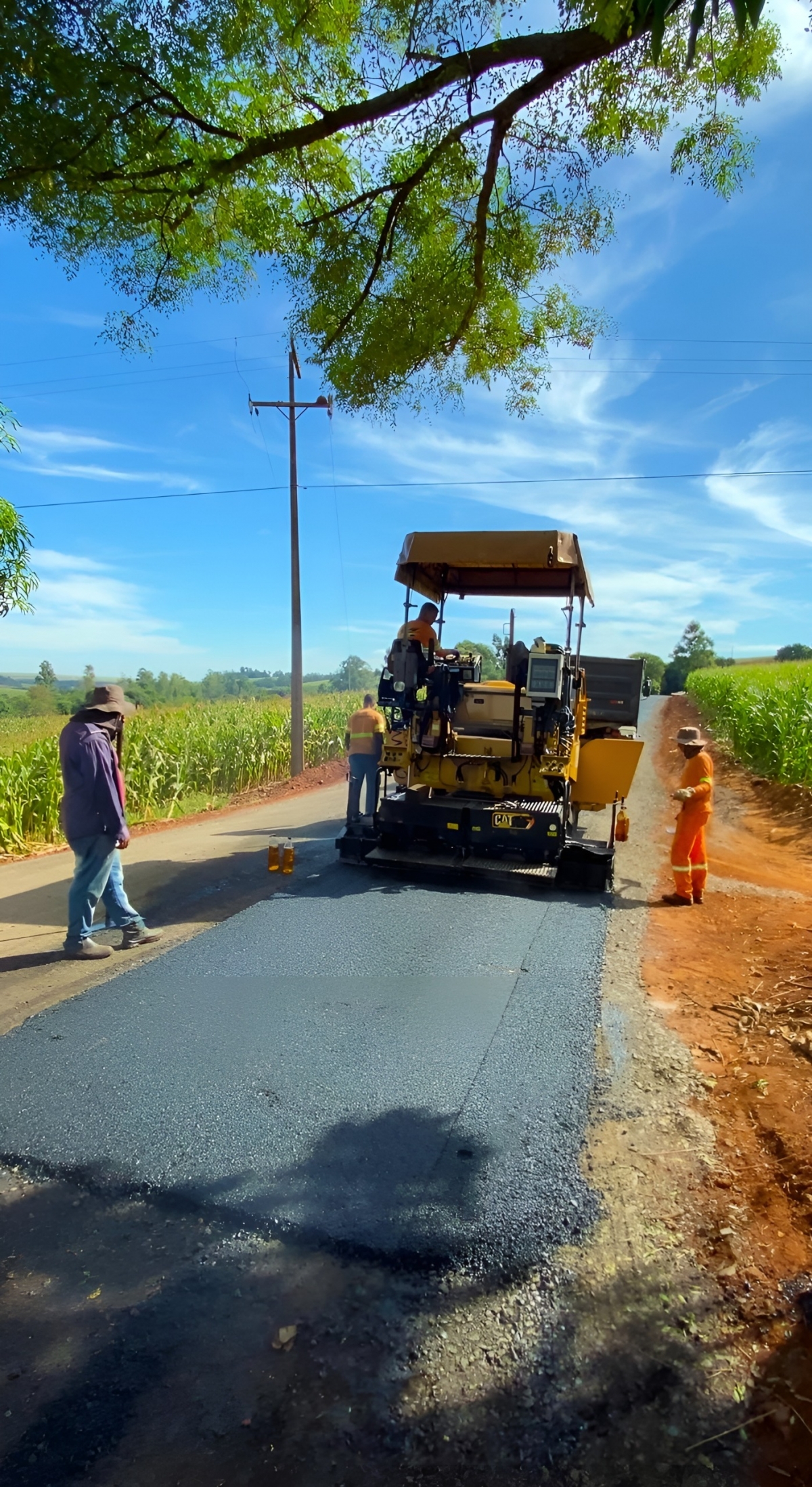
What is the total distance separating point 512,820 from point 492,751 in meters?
1.00

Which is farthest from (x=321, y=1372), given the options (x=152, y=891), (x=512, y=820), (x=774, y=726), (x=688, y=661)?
(x=688, y=661)

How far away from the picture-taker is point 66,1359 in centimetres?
227

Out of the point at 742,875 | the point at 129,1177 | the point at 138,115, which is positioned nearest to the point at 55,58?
the point at 138,115

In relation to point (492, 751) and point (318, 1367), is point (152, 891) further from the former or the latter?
point (318, 1367)

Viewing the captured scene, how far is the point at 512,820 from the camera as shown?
7.43m

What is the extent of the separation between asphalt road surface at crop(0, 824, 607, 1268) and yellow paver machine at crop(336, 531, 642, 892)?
168 cm

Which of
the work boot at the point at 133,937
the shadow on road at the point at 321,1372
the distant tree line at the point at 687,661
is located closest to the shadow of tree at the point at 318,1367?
the shadow on road at the point at 321,1372

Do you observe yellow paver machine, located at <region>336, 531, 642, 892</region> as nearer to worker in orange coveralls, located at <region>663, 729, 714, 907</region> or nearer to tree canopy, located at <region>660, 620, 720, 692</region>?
worker in orange coveralls, located at <region>663, 729, 714, 907</region>

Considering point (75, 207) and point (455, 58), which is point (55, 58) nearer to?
point (75, 207)

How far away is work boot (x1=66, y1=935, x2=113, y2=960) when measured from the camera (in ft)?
18.4

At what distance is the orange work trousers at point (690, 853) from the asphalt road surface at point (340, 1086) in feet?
7.22

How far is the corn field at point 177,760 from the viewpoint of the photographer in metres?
10.6

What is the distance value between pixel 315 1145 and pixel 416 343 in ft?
16.0

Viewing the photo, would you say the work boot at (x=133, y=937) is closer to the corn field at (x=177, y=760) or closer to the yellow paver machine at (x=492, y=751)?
the yellow paver machine at (x=492, y=751)
